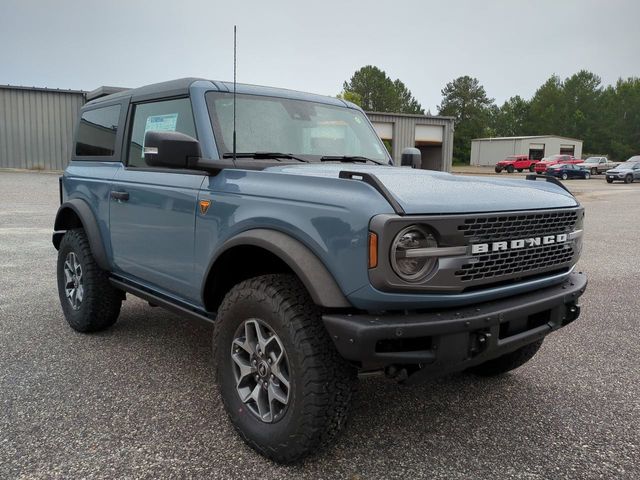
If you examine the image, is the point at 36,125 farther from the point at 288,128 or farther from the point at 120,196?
the point at 288,128

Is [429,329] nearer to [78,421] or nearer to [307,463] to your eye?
[307,463]

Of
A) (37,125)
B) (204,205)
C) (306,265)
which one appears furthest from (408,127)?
(306,265)

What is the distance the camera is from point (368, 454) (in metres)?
2.74

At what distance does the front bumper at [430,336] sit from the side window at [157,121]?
5.91ft

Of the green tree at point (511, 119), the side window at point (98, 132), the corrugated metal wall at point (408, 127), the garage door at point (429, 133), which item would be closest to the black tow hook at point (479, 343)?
the side window at point (98, 132)

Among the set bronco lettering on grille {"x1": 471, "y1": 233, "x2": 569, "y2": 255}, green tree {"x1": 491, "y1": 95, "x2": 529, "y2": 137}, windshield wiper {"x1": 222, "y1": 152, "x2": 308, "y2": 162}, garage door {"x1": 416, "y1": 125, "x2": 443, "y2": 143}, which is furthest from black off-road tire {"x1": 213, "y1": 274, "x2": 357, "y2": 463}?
green tree {"x1": 491, "y1": 95, "x2": 529, "y2": 137}

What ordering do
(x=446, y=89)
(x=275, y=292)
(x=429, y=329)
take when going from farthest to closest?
(x=446, y=89)
(x=275, y=292)
(x=429, y=329)

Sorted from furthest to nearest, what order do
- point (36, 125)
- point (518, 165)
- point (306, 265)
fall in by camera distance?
point (518, 165) → point (36, 125) → point (306, 265)

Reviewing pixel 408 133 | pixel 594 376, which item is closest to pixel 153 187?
pixel 594 376

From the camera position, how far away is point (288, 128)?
3.65 meters

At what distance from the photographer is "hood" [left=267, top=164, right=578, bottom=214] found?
2.40 m

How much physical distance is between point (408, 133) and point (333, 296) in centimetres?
3497

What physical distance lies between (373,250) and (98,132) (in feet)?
10.7

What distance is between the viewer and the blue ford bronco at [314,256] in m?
2.32
